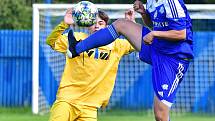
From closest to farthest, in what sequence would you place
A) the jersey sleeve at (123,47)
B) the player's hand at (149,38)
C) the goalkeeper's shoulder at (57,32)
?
the player's hand at (149,38)
the goalkeeper's shoulder at (57,32)
the jersey sleeve at (123,47)

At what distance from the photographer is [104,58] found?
361 inches

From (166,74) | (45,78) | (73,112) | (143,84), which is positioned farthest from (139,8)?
(143,84)

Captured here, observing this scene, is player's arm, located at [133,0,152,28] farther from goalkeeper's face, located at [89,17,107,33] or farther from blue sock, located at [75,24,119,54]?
blue sock, located at [75,24,119,54]

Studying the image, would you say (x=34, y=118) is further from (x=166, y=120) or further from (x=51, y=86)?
(x=166, y=120)

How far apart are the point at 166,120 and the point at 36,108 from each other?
9029 mm

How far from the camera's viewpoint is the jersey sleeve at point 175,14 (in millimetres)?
8312

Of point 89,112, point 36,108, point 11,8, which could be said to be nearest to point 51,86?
point 36,108

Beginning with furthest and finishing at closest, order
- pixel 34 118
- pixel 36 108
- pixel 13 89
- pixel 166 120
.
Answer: pixel 13 89
pixel 36 108
pixel 34 118
pixel 166 120

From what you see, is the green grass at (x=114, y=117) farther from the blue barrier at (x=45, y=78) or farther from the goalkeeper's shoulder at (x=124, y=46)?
the goalkeeper's shoulder at (x=124, y=46)

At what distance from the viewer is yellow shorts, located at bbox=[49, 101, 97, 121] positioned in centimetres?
872

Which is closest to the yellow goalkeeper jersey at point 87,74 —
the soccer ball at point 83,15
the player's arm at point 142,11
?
the soccer ball at point 83,15

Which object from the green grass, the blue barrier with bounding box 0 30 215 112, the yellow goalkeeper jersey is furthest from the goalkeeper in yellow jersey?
the blue barrier with bounding box 0 30 215 112

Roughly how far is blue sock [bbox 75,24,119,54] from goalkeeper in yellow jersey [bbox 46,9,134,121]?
38 centimetres

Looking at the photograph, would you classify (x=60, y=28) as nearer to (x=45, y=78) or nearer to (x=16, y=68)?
(x=45, y=78)
